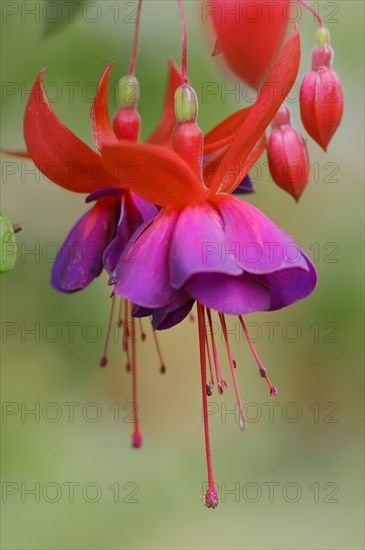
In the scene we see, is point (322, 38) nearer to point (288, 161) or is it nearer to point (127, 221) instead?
point (288, 161)

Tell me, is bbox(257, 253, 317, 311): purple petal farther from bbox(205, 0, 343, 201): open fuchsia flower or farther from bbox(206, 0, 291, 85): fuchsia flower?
bbox(206, 0, 291, 85): fuchsia flower

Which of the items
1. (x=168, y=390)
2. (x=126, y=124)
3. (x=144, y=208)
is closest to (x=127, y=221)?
(x=144, y=208)

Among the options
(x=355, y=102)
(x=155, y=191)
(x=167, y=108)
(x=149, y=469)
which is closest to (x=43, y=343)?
(x=149, y=469)

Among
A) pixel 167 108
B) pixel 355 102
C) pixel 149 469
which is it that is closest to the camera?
pixel 167 108

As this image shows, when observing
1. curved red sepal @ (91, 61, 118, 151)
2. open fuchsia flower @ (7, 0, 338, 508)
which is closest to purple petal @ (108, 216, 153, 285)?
open fuchsia flower @ (7, 0, 338, 508)

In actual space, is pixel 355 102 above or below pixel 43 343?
above

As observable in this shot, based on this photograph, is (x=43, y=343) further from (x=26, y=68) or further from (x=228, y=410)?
(x=26, y=68)

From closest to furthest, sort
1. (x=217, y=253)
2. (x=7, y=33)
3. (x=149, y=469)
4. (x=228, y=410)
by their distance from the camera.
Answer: (x=217, y=253)
(x=7, y=33)
(x=149, y=469)
(x=228, y=410)
